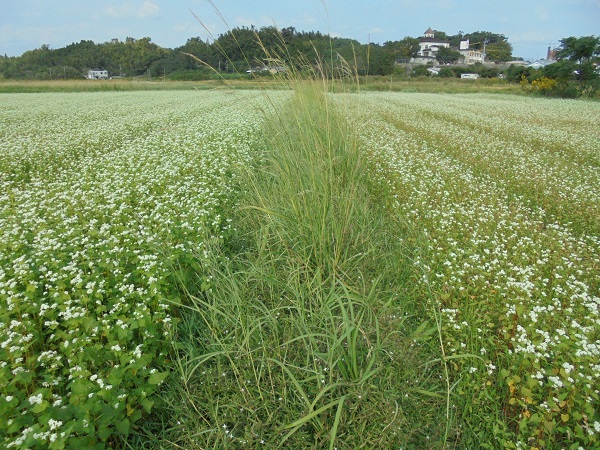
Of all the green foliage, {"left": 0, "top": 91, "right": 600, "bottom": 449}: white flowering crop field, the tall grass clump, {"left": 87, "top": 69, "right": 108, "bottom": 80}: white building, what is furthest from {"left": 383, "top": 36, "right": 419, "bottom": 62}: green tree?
{"left": 87, "top": 69, "right": 108, "bottom": 80}: white building

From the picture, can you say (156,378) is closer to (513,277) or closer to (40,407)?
(40,407)

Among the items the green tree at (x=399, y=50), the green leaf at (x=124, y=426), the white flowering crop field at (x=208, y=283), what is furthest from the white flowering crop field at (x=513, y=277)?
the green tree at (x=399, y=50)

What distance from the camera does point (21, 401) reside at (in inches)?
79.1

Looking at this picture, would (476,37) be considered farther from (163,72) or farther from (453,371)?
(453,371)

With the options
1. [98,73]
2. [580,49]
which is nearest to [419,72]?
[580,49]

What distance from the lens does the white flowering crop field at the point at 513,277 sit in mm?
2195

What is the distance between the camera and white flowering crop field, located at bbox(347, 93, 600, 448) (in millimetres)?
2195

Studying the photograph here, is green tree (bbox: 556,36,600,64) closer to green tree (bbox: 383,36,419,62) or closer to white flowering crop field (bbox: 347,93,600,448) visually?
green tree (bbox: 383,36,419,62)

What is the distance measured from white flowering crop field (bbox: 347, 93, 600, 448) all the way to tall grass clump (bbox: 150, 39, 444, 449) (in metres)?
0.29

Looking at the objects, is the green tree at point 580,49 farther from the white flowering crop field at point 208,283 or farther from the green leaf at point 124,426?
the green leaf at point 124,426

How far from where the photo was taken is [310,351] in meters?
Answer: 2.46

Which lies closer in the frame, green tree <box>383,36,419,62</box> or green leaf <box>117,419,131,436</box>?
green leaf <box>117,419,131,436</box>

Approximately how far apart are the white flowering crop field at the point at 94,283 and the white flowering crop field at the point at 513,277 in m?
2.05

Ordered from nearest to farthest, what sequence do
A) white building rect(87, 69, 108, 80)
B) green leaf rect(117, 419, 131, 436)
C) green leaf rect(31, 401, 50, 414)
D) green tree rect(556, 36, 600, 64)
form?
green leaf rect(31, 401, 50, 414)
green leaf rect(117, 419, 131, 436)
green tree rect(556, 36, 600, 64)
white building rect(87, 69, 108, 80)
